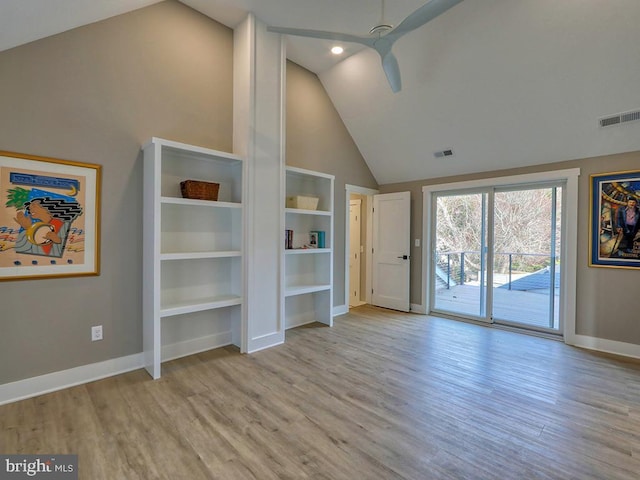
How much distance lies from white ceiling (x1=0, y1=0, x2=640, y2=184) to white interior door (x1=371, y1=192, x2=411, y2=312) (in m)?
1.01

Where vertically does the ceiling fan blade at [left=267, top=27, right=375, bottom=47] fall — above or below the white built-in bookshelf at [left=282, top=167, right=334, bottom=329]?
above

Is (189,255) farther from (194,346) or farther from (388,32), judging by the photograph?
(388,32)

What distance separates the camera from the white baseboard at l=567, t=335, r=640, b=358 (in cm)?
342

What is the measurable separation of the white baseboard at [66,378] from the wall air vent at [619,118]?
5.47 meters

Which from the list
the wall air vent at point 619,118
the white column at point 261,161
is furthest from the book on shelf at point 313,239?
the wall air vent at point 619,118

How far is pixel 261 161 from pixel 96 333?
2347 mm

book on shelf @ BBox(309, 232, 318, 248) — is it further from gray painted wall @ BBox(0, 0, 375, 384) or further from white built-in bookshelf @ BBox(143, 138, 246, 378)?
gray painted wall @ BBox(0, 0, 375, 384)

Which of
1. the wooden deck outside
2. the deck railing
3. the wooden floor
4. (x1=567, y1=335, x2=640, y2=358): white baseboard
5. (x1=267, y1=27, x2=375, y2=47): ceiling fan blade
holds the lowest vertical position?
the wooden floor

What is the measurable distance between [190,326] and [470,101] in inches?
169

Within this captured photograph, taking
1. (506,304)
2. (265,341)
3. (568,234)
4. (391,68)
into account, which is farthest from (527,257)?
(265,341)

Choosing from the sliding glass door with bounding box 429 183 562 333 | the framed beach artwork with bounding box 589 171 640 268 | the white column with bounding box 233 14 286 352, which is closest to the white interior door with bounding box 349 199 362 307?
the sliding glass door with bounding box 429 183 562 333

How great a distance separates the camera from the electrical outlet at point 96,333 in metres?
2.74

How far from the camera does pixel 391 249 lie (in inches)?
215

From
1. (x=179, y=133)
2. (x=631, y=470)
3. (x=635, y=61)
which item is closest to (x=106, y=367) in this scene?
(x=179, y=133)
